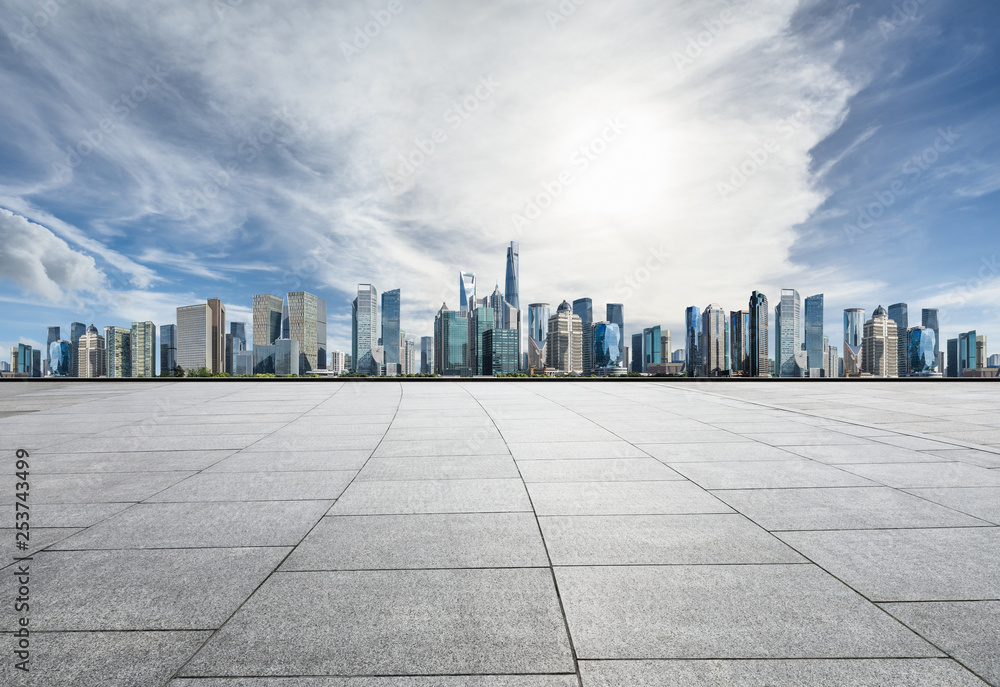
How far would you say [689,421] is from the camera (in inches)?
456

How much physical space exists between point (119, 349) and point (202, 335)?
9.97 m

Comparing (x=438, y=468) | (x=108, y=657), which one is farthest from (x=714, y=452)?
(x=108, y=657)

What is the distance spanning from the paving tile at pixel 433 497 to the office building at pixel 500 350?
69040 millimetres

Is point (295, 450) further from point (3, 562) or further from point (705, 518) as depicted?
point (705, 518)

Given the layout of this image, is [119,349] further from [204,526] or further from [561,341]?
[204,526]

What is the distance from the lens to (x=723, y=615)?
3215 mm

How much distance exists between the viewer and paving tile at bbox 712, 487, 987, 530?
16.0ft

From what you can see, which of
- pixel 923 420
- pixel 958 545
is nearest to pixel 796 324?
pixel 923 420

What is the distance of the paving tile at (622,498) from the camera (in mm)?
5258

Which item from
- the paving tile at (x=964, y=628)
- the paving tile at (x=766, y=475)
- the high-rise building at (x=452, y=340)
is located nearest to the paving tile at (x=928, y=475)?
→ the paving tile at (x=766, y=475)

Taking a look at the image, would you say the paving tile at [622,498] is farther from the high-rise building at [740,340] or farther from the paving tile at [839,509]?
the high-rise building at [740,340]

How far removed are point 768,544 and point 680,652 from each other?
2.05 metres

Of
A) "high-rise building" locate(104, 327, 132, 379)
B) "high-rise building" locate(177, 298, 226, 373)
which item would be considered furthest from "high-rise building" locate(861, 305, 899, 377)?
"high-rise building" locate(104, 327, 132, 379)

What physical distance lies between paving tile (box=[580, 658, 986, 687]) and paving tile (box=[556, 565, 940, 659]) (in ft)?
0.23
